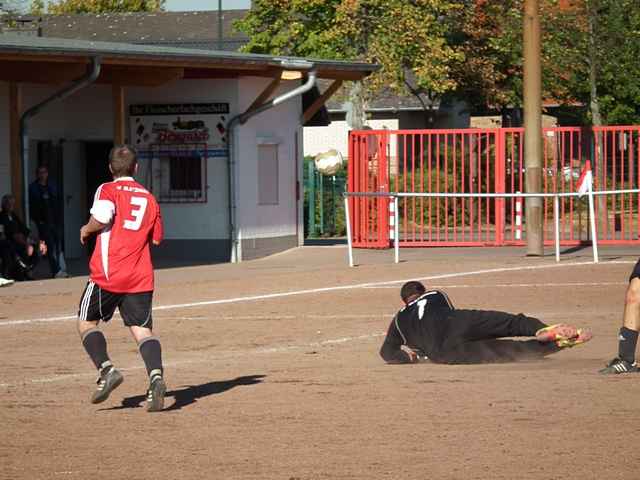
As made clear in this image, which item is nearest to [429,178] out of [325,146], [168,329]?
[168,329]

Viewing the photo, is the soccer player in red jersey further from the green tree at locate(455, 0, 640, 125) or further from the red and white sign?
the green tree at locate(455, 0, 640, 125)

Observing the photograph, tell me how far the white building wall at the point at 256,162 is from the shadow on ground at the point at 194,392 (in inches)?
567

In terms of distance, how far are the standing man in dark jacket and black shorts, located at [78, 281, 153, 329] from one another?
40.6ft

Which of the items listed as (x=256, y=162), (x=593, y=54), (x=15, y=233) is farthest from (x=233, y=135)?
(x=593, y=54)

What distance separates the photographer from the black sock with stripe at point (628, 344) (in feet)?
35.6

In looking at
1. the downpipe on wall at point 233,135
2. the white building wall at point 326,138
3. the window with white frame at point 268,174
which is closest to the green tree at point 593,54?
the window with white frame at point 268,174

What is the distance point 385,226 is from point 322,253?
141 cm

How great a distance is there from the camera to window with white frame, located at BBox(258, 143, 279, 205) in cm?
2673

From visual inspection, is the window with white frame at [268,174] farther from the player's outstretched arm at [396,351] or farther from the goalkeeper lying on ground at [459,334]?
the goalkeeper lying on ground at [459,334]

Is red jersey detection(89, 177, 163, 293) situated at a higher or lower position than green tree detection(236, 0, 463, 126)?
lower

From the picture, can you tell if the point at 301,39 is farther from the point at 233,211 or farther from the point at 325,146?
the point at 233,211

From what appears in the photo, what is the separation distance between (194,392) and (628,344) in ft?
10.6

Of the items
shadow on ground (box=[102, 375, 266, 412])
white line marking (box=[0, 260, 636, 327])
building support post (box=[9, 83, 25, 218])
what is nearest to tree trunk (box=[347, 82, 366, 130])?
building support post (box=[9, 83, 25, 218])

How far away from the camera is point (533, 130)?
24406 mm
